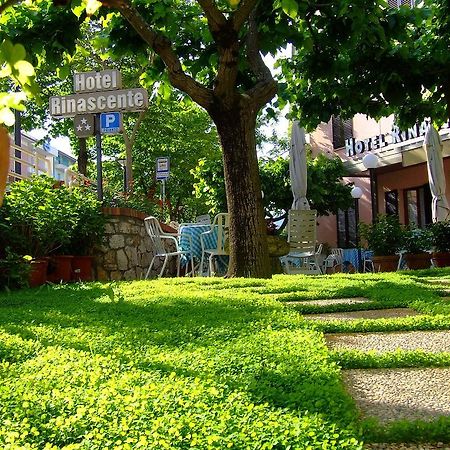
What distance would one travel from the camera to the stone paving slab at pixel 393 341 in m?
2.52

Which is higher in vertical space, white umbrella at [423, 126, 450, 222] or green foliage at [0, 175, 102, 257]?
white umbrella at [423, 126, 450, 222]

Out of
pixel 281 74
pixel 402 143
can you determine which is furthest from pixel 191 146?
pixel 281 74

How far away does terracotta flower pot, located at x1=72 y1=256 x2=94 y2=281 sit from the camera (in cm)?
765

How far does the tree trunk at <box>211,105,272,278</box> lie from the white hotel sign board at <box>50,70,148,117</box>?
188 cm

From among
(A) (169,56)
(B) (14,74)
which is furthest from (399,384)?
(A) (169,56)

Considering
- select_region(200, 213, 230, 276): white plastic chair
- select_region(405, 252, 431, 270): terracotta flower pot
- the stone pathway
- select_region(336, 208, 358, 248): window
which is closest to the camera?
the stone pathway

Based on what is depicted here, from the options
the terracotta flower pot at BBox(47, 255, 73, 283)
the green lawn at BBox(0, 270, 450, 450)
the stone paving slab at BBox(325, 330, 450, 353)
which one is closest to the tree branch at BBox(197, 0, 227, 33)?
the terracotta flower pot at BBox(47, 255, 73, 283)

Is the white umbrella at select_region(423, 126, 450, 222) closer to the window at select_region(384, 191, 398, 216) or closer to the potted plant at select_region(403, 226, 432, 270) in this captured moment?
the potted plant at select_region(403, 226, 432, 270)

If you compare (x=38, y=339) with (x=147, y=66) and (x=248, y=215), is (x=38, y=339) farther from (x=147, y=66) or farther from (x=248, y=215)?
(x=147, y=66)

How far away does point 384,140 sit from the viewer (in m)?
17.9

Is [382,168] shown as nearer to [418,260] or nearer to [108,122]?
[418,260]

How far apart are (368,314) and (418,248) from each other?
7275 millimetres

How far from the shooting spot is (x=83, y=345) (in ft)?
8.18

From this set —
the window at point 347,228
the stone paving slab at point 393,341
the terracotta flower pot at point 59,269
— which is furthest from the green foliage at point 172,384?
the window at point 347,228
